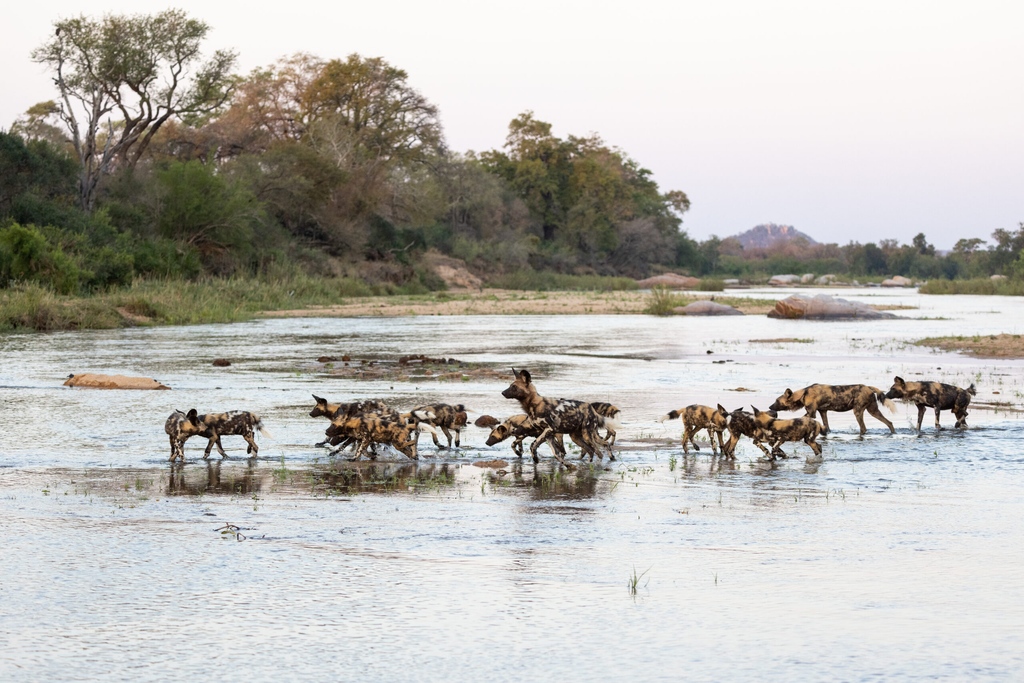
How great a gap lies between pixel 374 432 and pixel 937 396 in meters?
7.01

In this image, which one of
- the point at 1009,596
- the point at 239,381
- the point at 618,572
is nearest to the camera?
the point at 1009,596

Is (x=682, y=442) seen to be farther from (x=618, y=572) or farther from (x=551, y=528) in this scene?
(x=618, y=572)

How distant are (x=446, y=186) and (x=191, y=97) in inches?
1325

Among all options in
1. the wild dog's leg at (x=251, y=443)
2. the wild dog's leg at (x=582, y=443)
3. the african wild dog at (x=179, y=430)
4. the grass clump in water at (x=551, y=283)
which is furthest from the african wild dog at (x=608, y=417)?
the grass clump in water at (x=551, y=283)

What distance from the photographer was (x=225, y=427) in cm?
1249

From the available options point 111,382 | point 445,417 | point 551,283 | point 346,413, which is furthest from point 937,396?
point 551,283

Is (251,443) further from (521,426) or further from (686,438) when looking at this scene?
(686,438)

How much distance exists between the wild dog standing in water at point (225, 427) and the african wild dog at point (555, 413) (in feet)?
8.90

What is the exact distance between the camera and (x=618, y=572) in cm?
773

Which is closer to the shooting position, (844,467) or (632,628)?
(632,628)

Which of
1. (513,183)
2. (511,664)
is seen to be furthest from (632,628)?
(513,183)

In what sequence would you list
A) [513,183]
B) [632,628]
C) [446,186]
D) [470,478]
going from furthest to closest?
1. [513,183]
2. [446,186]
3. [470,478]
4. [632,628]

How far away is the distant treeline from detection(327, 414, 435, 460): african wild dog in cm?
3032

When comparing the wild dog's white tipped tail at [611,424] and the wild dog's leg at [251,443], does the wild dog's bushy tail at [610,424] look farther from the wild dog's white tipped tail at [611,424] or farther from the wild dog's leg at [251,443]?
the wild dog's leg at [251,443]
